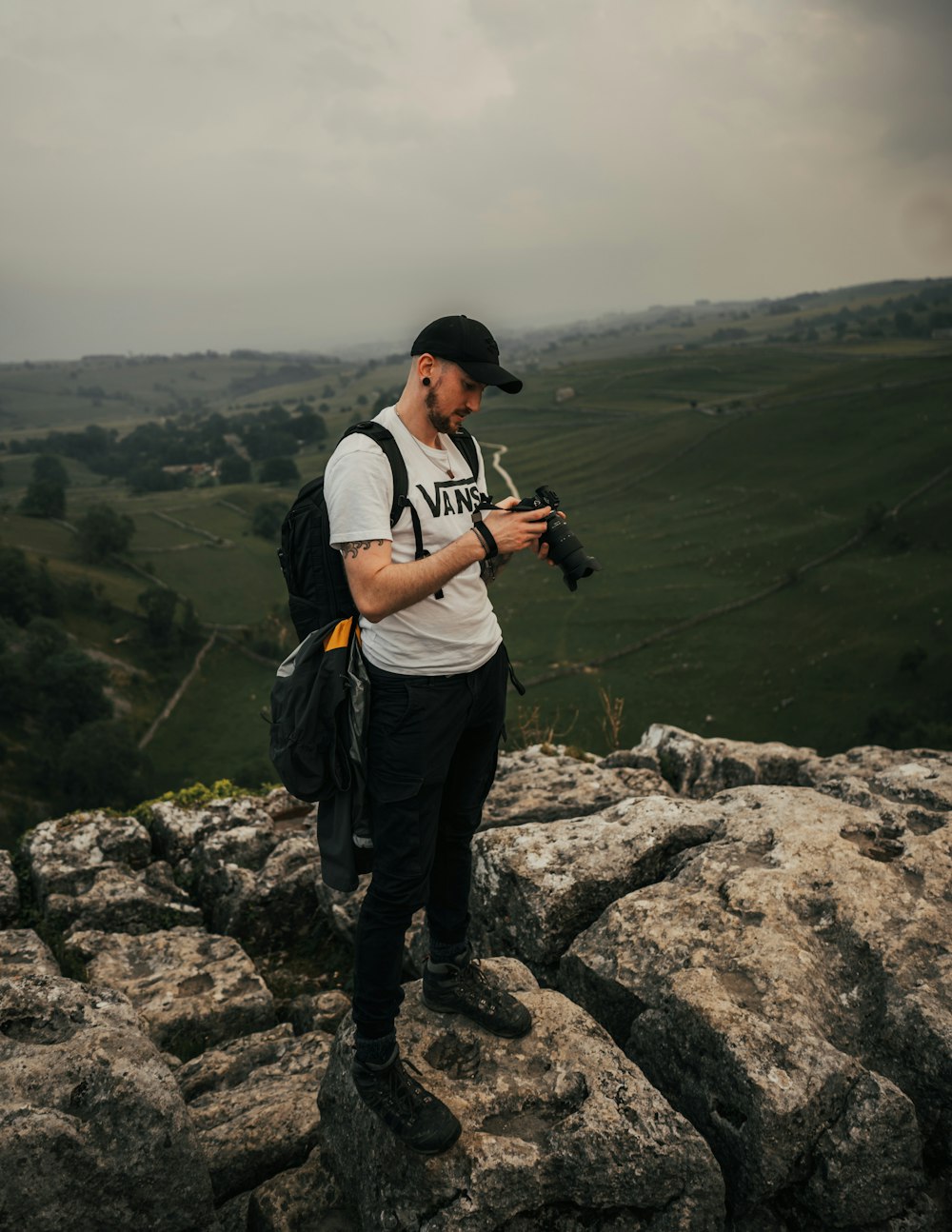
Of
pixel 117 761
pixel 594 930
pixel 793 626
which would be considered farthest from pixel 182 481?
pixel 594 930

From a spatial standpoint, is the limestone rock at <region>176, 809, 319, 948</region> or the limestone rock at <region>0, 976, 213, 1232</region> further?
the limestone rock at <region>176, 809, 319, 948</region>

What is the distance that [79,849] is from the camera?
9586mm

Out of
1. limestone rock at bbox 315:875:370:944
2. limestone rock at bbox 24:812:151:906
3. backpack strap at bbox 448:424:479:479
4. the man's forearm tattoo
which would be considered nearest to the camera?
the man's forearm tattoo

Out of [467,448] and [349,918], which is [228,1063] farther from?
[467,448]

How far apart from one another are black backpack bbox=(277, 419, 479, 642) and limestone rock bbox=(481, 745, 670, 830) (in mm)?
5113

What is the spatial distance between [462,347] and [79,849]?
8.52m

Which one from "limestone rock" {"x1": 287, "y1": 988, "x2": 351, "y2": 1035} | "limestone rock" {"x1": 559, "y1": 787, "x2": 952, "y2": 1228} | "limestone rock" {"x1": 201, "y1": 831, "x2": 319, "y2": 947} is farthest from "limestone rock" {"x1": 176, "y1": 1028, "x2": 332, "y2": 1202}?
"limestone rock" {"x1": 201, "y1": 831, "x2": 319, "y2": 947}

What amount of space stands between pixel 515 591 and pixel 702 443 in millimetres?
53081

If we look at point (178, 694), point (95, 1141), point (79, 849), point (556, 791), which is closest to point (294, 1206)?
point (95, 1141)

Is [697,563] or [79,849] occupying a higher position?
[79,849]

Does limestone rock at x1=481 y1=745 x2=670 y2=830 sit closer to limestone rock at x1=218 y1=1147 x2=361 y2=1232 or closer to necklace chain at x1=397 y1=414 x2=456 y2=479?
limestone rock at x1=218 y1=1147 x2=361 y2=1232

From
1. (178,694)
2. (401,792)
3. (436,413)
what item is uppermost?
(436,413)

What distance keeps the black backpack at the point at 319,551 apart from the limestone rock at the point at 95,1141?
2761 millimetres

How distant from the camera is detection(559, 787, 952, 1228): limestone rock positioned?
14.3ft
